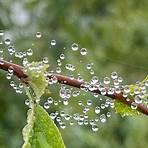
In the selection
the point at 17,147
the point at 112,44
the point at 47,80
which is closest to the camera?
the point at 47,80

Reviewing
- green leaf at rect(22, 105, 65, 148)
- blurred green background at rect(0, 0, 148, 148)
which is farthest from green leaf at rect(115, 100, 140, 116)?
blurred green background at rect(0, 0, 148, 148)

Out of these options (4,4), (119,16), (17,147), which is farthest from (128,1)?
(17,147)

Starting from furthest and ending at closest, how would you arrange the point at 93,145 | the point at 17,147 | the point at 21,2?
1. the point at 21,2
2. the point at 93,145
3. the point at 17,147

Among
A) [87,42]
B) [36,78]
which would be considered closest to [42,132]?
[36,78]

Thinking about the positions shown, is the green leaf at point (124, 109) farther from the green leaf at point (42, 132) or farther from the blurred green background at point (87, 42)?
the blurred green background at point (87, 42)

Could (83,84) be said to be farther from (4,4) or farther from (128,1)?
(128,1)

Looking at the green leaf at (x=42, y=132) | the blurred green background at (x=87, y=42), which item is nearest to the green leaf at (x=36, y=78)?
the green leaf at (x=42, y=132)

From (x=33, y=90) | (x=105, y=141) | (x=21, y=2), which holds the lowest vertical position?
(x=105, y=141)

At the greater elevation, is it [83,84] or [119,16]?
[83,84]
